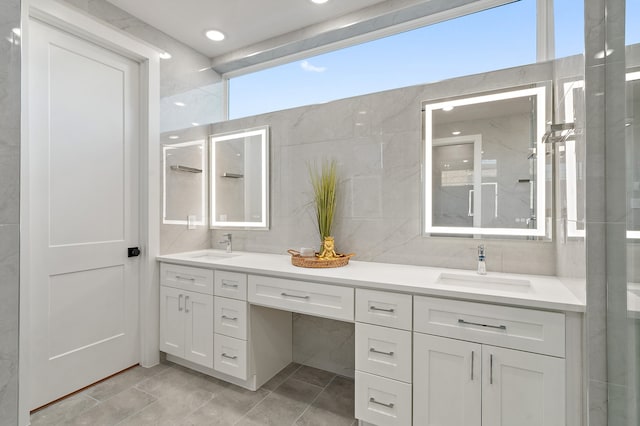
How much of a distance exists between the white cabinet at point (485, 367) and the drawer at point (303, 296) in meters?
0.39

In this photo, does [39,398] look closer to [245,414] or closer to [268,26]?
[245,414]

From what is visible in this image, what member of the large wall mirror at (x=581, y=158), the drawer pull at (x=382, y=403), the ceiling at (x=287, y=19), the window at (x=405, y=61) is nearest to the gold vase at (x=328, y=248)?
the drawer pull at (x=382, y=403)

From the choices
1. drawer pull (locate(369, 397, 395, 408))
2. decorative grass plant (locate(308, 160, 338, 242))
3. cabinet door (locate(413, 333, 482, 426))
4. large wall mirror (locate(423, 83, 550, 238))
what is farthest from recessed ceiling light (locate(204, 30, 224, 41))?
drawer pull (locate(369, 397, 395, 408))

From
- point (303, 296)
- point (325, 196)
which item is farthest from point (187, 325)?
point (325, 196)

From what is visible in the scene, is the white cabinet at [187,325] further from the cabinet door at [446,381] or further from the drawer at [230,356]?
the cabinet door at [446,381]

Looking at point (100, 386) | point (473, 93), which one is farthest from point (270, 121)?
point (100, 386)

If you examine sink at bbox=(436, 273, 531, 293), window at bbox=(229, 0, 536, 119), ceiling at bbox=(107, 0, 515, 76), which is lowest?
sink at bbox=(436, 273, 531, 293)

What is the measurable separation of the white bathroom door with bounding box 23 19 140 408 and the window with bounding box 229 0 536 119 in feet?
3.78

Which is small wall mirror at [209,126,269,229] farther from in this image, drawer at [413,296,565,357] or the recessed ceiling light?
drawer at [413,296,565,357]

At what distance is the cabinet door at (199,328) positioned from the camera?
2154mm

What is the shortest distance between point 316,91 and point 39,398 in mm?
2849

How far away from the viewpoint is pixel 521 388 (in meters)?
1.31

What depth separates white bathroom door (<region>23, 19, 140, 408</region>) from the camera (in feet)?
6.17

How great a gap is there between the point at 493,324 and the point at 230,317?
1.56 metres
